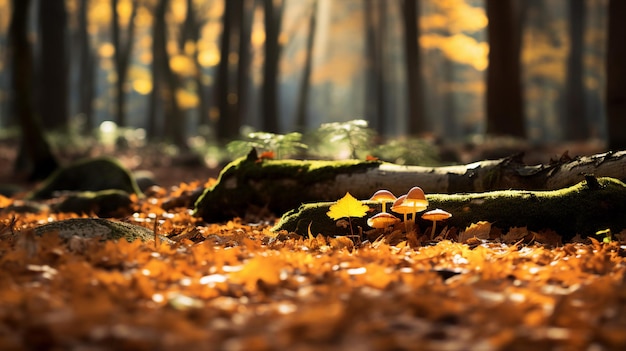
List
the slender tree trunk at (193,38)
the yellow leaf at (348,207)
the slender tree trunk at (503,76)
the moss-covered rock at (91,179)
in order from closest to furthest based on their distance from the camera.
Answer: the yellow leaf at (348,207) → the moss-covered rock at (91,179) → the slender tree trunk at (503,76) → the slender tree trunk at (193,38)

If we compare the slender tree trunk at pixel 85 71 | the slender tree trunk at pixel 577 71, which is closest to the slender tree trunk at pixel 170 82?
the slender tree trunk at pixel 85 71

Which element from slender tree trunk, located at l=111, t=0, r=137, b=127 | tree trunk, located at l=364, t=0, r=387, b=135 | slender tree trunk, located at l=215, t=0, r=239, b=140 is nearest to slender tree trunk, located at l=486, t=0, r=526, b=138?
slender tree trunk, located at l=215, t=0, r=239, b=140

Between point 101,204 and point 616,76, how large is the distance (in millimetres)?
7903

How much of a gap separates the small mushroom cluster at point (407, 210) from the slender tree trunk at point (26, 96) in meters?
9.52

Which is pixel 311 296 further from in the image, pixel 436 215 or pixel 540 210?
pixel 540 210

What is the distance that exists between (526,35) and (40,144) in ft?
81.1

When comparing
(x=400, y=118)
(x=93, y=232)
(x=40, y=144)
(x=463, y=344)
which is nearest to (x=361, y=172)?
(x=93, y=232)

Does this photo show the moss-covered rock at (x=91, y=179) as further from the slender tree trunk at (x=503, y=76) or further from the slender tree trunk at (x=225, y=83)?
the slender tree trunk at (x=503, y=76)

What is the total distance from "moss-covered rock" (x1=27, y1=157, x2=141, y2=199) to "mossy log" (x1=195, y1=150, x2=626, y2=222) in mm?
2889

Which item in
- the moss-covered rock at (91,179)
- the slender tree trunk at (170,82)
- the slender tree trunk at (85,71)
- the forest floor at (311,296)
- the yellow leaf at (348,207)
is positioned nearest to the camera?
the forest floor at (311,296)

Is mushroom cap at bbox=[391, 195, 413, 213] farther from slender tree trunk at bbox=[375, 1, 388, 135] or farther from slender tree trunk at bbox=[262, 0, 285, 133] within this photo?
slender tree trunk at bbox=[375, 1, 388, 135]

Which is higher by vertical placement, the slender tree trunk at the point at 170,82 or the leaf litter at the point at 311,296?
the slender tree trunk at the point at 170,82

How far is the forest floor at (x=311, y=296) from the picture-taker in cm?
237

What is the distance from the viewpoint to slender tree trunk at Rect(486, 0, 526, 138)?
575 inches
